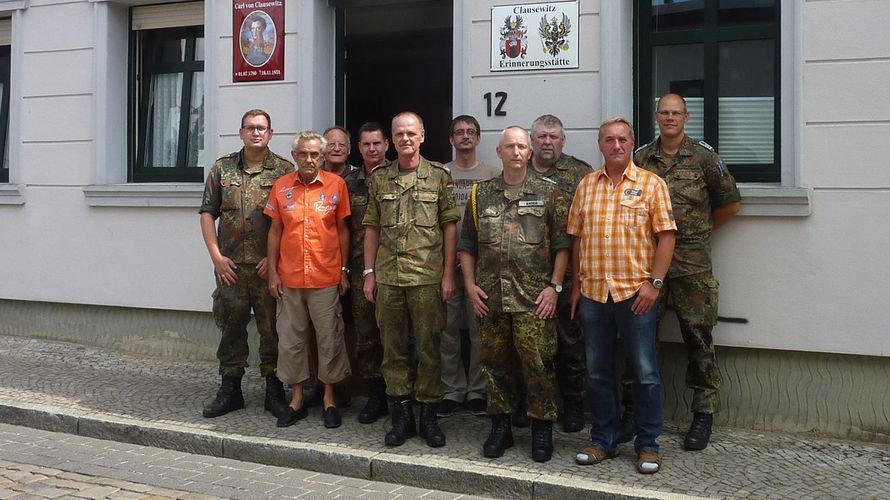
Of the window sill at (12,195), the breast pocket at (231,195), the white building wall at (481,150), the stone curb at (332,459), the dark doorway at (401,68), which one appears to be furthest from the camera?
the dark doorway at (401,68)

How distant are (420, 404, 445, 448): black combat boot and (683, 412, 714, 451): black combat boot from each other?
1527 mm

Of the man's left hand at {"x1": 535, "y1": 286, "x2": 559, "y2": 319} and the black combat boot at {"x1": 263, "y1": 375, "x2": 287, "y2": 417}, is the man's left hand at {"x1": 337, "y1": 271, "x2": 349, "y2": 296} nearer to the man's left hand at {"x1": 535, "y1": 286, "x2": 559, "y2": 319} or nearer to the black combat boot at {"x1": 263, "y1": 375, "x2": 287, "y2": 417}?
the black combat boot at {"x1": 263, "y1": 375, "x2": 287, "y2": 417}

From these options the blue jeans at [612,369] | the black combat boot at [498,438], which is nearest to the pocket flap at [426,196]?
the blue jeans at [612,369]

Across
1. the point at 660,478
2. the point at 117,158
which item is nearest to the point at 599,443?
the point at 660,478

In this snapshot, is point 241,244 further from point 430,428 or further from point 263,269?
point 430,428

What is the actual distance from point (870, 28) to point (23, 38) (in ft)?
25.1

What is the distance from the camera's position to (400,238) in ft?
18.6

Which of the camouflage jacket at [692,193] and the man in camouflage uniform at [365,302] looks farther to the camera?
the man in camouflage uniform at [365,302]

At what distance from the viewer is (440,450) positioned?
557cm

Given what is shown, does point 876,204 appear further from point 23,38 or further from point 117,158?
point 23,38

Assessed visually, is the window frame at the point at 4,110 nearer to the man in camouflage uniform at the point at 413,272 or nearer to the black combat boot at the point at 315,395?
the black combat boot at the point at 315,395

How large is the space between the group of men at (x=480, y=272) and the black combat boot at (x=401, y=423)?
0.5 inches

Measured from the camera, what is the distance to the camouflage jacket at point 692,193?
18.6 ft

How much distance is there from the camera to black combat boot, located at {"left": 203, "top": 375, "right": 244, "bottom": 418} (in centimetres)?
640
